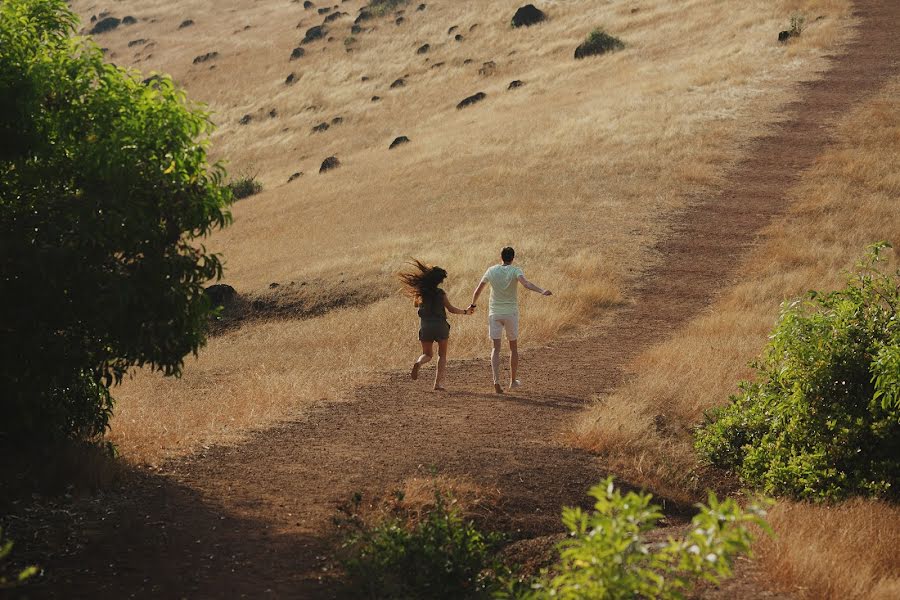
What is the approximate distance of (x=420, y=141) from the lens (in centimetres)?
3791

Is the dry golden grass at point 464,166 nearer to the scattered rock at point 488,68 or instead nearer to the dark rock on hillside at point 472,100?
the scattered rock at point 488,68

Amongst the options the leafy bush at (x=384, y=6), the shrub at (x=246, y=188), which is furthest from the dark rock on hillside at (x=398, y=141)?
the leafy bush at (x=384, y=6)

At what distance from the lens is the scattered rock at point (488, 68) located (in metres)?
50.1

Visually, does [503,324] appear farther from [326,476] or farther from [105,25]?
[105,25]

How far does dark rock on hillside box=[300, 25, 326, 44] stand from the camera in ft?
228

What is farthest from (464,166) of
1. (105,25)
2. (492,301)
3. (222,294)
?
(105,25)

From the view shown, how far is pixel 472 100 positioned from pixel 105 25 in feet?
212

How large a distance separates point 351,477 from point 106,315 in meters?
2.85

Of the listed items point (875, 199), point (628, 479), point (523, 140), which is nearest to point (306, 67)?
point (523, 140)

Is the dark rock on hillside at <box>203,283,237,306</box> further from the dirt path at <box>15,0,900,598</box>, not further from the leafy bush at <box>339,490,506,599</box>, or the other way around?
the leafy bush at <box>339,490,506,599</box>

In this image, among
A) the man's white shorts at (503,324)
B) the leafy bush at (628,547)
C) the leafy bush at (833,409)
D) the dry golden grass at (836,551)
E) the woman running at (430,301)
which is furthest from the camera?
the man's white shorts at (503,324)

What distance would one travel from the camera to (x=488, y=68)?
5050cm

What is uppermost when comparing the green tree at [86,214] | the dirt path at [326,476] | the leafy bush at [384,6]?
the leafy bush at [384,6]

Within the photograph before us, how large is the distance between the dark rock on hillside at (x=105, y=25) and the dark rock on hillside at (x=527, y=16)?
2097 inches
